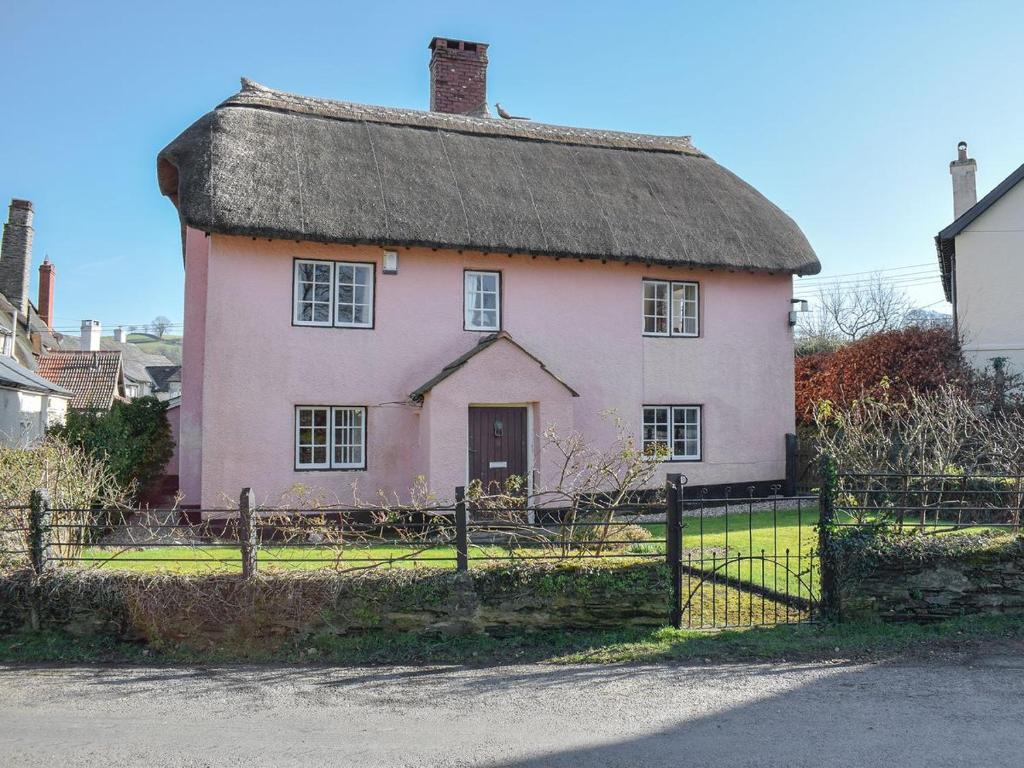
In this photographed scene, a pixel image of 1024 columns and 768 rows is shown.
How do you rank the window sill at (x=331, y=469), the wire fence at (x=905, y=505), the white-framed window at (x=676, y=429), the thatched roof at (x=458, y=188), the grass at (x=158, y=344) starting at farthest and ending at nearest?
the grass at (x=158, y=344) < the white-framed window at (x=676, y=429) < the window sill at (x=331, y=469) < the thatched roof at (x=458, y=188) < the wire fence at (x=905, y=505)

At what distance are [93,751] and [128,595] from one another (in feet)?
7.03

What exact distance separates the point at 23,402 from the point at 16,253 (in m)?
9.25

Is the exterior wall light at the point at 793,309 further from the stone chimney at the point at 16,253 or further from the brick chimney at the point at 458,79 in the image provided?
the stone chimney at the point at 16,253

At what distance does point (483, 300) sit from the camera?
1481 centimetres

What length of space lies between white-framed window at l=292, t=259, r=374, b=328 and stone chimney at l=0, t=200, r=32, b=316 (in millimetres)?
20982

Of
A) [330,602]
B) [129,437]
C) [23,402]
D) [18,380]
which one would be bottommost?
Result: [330,602]

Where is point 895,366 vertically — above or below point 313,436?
above

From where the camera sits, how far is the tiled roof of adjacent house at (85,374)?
103 ft

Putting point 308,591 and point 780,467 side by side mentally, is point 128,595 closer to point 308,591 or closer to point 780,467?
point 308,591

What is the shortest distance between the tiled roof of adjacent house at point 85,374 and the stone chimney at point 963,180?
1138 inches

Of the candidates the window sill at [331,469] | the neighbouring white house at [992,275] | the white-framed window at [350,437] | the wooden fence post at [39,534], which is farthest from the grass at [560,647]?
the neighbouring white house at [992,275]

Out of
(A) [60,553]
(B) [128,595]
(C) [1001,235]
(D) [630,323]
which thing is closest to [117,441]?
(A) [60,553]

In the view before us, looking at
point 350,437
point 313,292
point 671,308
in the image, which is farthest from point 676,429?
point 313,292

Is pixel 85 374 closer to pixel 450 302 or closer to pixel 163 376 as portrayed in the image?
pixel 450 302
